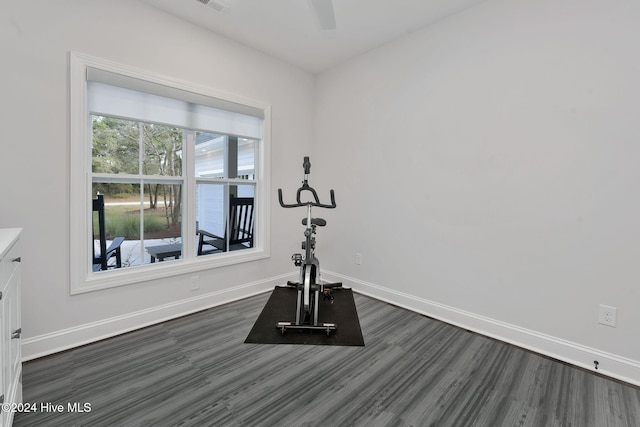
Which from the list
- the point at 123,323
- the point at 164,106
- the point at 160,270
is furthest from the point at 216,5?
the point at 123,323

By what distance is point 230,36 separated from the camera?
3059 millimetres

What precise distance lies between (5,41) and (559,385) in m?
4.27

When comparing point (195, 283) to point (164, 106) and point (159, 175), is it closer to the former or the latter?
point (159, 175)

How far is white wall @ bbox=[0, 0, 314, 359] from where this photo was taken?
79.2 inches

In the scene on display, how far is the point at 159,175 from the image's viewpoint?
2.80 m

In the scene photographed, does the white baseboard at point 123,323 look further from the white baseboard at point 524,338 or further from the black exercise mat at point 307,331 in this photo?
the white baseboard at point 524,338

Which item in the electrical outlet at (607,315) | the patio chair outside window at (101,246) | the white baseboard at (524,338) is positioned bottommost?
the white baseboard at (524,338)

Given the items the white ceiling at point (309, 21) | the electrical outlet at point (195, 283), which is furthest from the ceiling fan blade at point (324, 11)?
the electrical outlet at point (195, 283)

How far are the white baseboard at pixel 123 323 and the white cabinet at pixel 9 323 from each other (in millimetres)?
754

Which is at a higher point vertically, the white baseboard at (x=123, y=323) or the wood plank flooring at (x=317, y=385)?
the white baseboard at (x=123, y=323)

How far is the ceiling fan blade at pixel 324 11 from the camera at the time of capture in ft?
5.81

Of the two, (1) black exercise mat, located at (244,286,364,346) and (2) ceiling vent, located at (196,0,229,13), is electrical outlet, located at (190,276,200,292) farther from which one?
(2) ceiling vent, located at (196,0,229,13)

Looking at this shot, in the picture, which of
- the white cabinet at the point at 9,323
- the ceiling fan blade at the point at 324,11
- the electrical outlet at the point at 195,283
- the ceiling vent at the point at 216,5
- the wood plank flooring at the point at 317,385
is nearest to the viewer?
the white cabinet at the point at 9,323

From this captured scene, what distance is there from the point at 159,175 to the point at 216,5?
1.58 metres
